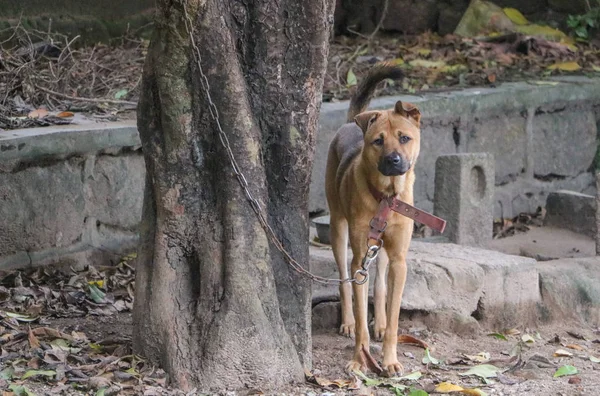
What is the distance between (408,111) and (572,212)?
3.61 meters

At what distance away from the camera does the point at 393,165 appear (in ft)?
16.2

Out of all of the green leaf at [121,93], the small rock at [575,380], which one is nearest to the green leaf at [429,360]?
the small rock at [575,380]

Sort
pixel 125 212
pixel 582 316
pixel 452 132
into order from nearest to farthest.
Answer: pixel 582 316
pixel 125 212
pixel 452 132

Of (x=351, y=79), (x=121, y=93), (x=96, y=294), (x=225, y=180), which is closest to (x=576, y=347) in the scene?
(x=225, y=180)

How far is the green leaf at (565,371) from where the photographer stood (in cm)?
530

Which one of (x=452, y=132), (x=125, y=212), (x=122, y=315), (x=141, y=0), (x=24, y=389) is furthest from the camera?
(x=141, y=0)

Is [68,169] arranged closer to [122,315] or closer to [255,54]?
[122,315]

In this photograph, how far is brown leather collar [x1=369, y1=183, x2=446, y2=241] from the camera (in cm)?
506

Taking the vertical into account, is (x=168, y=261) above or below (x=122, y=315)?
above

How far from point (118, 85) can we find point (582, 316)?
3.99 metres

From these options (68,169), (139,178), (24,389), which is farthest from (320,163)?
(24,389)

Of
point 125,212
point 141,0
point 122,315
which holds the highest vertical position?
point 141,0

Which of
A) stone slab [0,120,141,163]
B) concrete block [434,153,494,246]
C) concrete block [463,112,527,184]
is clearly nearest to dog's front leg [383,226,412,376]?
concrete block [434,153,494,246]

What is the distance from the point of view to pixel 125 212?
7055 millimetres
